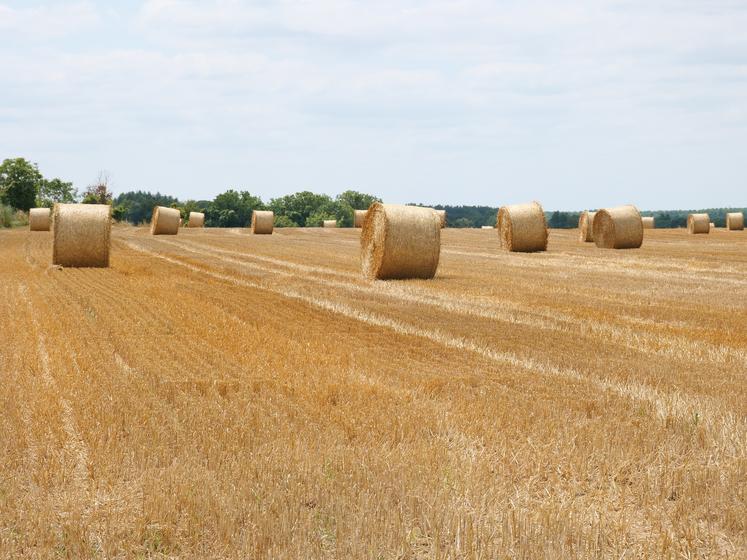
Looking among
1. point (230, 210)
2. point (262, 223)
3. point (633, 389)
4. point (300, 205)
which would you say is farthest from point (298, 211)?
point (633, 389)

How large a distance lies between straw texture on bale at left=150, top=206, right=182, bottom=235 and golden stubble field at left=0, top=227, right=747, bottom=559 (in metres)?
32.8

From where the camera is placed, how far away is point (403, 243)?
18812mm

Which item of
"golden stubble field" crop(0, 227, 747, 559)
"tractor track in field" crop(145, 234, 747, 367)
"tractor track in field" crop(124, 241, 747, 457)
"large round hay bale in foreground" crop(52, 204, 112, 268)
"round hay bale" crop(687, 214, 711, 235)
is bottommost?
"golden stubble field" crop(0, 227, 747, 559)

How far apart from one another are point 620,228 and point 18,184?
69.3m

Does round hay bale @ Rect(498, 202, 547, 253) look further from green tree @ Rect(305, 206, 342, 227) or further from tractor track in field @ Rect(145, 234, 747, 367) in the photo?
green tree @ Rect(305, 206, 342, 227)

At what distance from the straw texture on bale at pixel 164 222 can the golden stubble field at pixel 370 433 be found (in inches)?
1292

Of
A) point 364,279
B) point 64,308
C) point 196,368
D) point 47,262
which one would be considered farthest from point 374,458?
point 47,262

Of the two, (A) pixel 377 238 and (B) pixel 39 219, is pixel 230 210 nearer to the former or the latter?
(B) pixel 39 219

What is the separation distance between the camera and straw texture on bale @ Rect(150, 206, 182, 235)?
4491 cm

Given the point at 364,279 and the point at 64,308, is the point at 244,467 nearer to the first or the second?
the point at 64,308

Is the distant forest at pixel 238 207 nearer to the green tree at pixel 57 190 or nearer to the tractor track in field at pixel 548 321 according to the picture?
the green tree at pixel 57 190

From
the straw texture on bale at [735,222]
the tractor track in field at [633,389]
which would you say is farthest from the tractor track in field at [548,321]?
the straw texture on bale at [735,222]

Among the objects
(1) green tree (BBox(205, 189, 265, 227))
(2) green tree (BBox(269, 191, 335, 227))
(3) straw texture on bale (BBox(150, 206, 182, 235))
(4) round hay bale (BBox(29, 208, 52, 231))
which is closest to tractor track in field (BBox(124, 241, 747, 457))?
(3) straw texture on bale (BBox(150, 206, 182, 235))

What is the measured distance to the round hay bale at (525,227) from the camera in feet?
96.2
